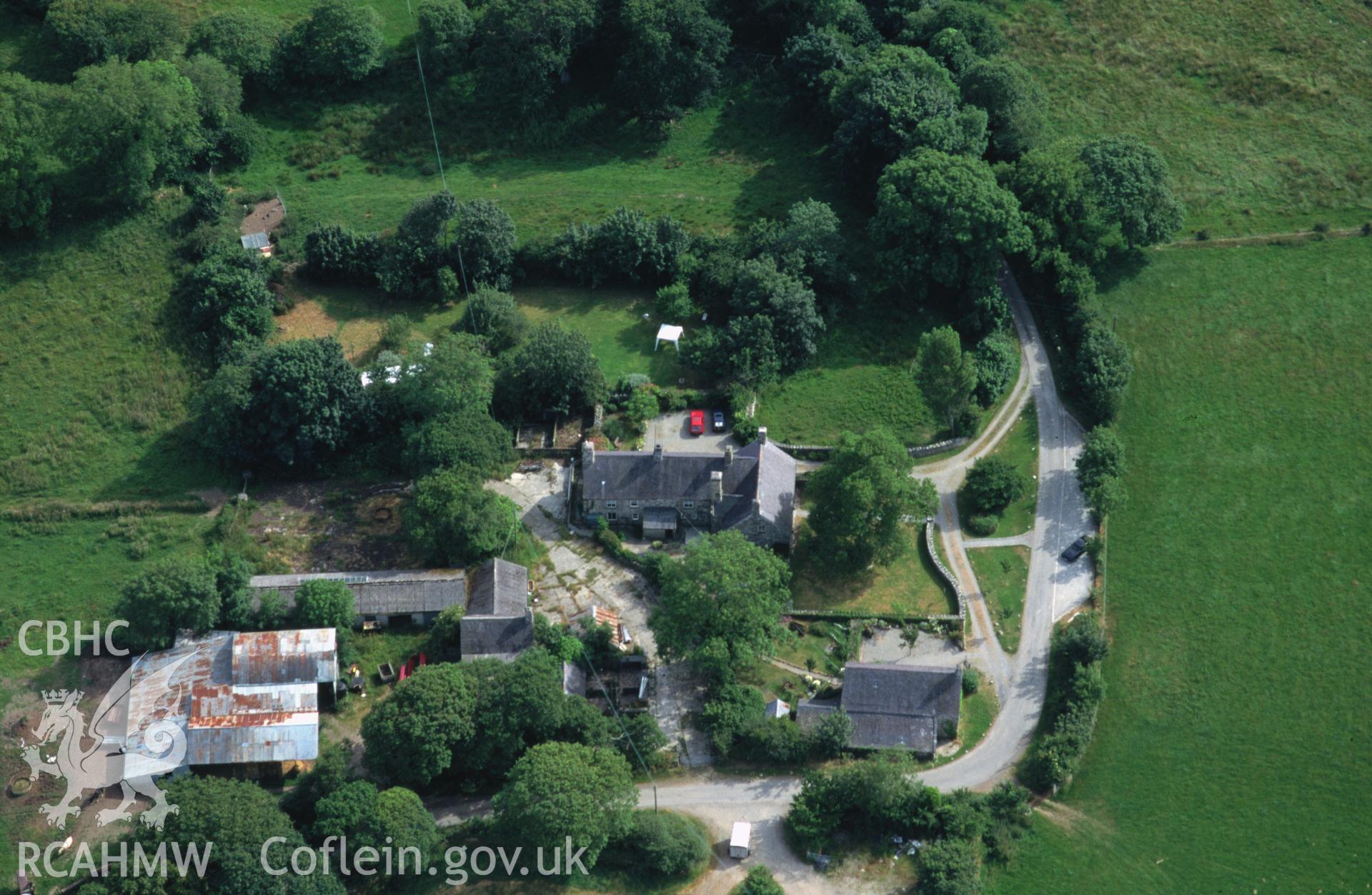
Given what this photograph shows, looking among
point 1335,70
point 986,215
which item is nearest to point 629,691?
point 986,215

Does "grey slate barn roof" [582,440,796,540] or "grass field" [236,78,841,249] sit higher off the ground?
"grass field" [236,78,841,249]

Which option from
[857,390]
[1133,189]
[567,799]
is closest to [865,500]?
[857,390]

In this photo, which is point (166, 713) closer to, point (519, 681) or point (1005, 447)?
point (519, 681)

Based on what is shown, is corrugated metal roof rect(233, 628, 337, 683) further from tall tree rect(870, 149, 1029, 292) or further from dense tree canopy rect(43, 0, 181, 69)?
dense tree canopy rect(43, 0, 181, 69)

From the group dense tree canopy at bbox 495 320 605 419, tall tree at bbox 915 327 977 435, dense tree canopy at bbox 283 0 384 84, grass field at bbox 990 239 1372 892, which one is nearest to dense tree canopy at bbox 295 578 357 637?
dense tree canopy at bbox 495 320 605 419

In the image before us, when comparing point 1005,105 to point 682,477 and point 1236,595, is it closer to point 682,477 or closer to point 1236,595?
point 682,477

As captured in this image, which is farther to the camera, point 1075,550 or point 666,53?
point 666,53
